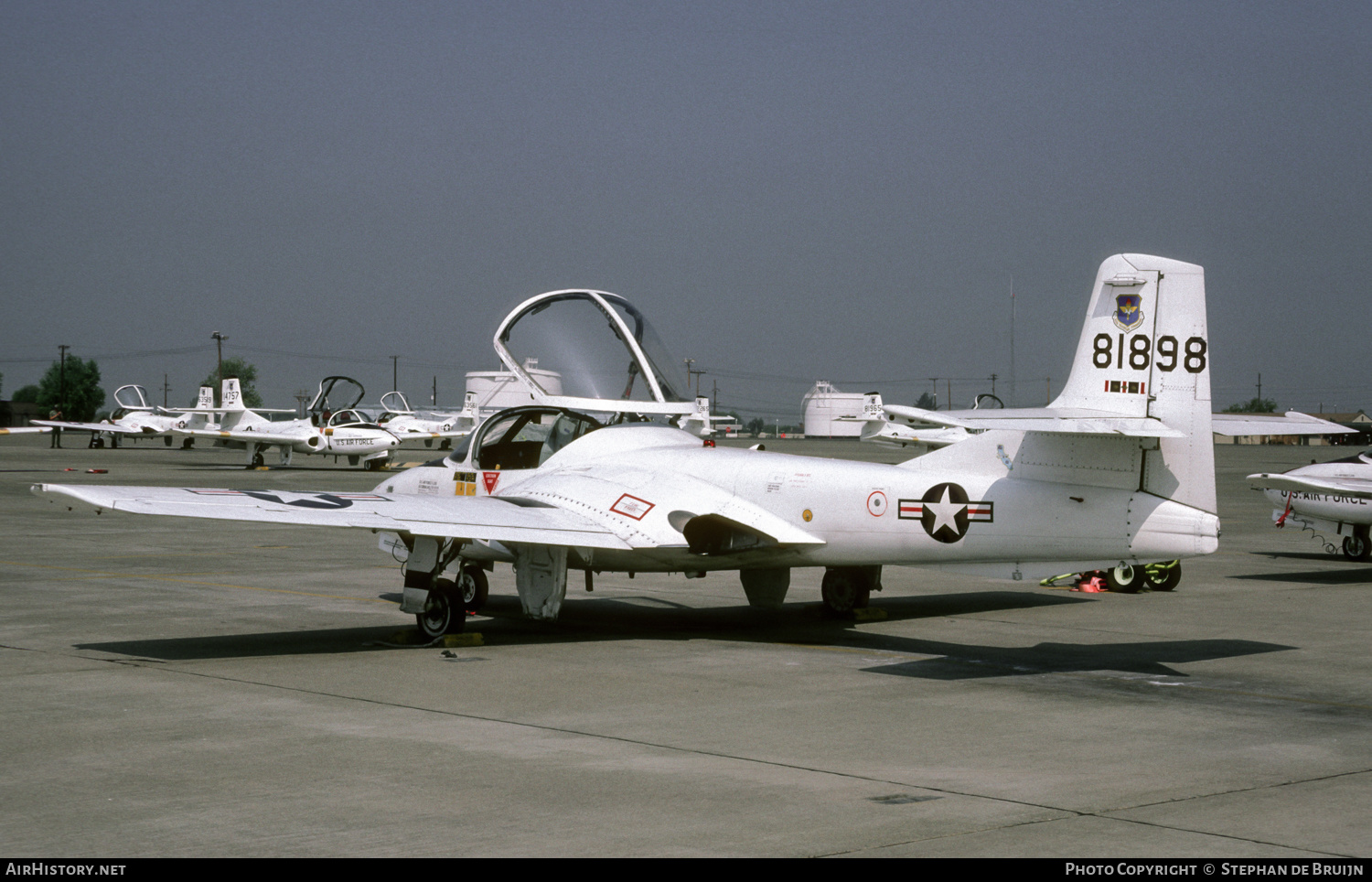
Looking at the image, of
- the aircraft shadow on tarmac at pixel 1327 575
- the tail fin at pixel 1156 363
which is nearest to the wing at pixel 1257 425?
the tail fin at pixel 1156 363

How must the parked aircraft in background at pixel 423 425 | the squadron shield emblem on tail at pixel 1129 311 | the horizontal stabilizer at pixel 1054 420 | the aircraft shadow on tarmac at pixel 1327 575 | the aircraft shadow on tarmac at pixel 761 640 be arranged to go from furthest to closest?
the parked aircraft in background at pixel 423 425
the aircraft shadow on tarmac at pixel 1327 575
the aircraft shadow on tarmac at pixel 761 640
the squadron shield emblem on tail at pixel 1129 311
the horizontal stabilizer at pixel 1054 420

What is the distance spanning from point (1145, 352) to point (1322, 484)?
10.7m

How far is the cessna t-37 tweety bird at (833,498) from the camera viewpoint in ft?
34.1

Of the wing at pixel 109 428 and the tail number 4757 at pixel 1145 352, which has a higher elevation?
the tail number 4757 at pixel 1145 352

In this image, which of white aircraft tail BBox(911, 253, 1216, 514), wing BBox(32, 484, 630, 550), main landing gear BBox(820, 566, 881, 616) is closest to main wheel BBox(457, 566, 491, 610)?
wing BBox(32, 484, 630, 550)

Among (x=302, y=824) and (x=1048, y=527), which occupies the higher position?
(x=1048, y=527)

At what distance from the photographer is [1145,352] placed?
10570mm

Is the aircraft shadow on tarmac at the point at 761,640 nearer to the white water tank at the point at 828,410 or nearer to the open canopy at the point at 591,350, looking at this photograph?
the open canopy at the point at 591,350

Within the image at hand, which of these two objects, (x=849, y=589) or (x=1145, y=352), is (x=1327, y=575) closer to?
(x=849, y=589)

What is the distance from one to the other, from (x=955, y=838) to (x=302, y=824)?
113 inches

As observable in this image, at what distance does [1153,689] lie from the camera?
31.3 ft
